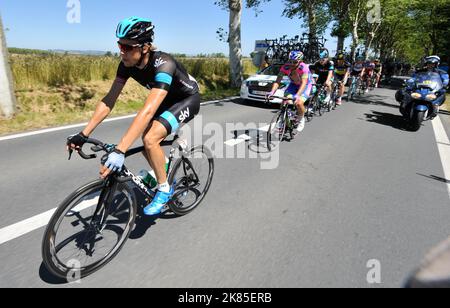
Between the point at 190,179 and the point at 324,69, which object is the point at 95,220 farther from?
the point at 324,69

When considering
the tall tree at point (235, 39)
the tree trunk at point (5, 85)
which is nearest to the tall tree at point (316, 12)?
the tall tree at point (235, 39)

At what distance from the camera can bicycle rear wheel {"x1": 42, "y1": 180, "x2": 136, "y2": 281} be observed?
2.17 meters

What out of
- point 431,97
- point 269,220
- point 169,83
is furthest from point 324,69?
point 169,83

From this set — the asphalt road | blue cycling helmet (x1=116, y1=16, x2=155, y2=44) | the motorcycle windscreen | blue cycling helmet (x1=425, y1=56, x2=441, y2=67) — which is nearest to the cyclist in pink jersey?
the asphalt road

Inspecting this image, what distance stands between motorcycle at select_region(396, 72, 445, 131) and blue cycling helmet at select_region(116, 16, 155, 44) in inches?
334

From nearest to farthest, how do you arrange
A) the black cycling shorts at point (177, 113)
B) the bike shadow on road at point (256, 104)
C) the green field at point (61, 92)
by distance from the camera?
the black cycling shorts at point (177, 113), the green field at point (61, 92), the bike shadow on road at point (256, 104)

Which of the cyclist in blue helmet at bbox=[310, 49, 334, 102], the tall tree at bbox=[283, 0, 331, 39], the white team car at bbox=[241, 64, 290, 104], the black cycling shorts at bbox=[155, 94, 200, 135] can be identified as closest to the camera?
the black cycling shorts at bbox=[155, 94, 200, 135]

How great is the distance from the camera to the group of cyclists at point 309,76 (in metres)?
6.35

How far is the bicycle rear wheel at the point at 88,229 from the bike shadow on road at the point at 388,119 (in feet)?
28.5

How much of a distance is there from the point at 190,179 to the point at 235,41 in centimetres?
1226

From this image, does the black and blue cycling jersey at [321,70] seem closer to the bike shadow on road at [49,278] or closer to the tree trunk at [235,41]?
the tree trunk at [235,41]

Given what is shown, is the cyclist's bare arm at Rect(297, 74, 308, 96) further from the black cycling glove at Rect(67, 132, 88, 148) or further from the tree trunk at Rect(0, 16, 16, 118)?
the tree trunk at Rect(0, 16, 16, 118)

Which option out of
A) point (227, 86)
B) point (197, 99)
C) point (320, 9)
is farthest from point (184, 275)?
point (320, 9)
